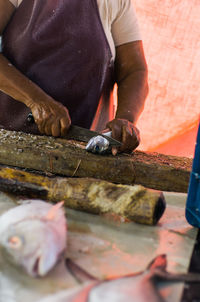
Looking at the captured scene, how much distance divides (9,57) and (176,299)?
1.90 meters

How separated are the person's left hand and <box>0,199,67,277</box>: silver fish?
2.91 feet

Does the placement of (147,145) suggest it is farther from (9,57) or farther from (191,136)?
(9,57)

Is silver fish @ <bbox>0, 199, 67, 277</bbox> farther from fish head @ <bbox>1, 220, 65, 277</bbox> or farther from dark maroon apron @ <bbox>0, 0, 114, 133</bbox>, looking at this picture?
dark maroon apron @ <bbox>0, 0, 114, 133</bbox>

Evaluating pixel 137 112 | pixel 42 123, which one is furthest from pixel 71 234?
pixel 137 112

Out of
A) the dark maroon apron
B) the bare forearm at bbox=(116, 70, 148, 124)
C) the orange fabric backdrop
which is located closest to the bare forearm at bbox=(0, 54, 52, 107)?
the dark maroon apron

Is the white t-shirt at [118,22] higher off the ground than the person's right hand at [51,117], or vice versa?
the white t-shirt at [118,22]

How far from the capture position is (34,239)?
2.37 feet

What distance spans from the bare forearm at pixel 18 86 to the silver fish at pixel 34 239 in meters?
1.11

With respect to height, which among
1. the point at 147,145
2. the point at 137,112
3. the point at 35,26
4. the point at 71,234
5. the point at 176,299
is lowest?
the point at 147,145

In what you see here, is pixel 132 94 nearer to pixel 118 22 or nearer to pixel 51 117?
pixel 118 22

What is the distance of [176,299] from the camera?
0.70 meters

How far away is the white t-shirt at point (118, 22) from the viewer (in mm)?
2166

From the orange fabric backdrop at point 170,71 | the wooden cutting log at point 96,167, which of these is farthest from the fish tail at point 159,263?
the orange fabric backdrop at point 170,71

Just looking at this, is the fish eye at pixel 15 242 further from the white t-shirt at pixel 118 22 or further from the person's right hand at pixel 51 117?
the white t-shirt at pixel 118 22
